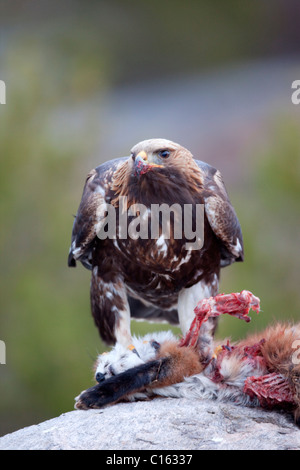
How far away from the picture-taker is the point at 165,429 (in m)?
1.75

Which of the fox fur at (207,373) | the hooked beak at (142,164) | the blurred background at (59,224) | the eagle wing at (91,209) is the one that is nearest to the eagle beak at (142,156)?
the hooked beak at (142,164)

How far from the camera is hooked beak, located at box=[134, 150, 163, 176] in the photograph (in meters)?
2.43

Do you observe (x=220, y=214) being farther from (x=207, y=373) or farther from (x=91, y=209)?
(x=207, y=373)

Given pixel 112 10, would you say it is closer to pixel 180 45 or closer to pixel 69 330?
pixel 180 45

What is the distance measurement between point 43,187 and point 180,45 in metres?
6.93

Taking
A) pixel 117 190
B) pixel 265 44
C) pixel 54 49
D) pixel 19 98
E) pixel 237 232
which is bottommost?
pixel 237 232

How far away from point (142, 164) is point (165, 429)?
1021 mm

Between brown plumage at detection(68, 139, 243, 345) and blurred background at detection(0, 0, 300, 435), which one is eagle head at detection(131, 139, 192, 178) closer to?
brown plumage at detection(68, 139, 243, 345)

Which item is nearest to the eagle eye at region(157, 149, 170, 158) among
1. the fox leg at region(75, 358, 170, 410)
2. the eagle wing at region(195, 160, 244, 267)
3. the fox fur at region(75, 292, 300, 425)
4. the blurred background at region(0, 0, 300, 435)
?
the eagle wing at region(195, 160, 244, 267)

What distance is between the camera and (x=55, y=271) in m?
4.87

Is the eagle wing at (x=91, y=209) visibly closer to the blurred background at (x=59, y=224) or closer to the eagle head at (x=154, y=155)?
the eagle head at (x=154, y=155)

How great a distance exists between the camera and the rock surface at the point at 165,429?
1.70 m

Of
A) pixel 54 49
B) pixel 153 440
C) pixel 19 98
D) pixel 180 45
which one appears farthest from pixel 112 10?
pixel 153 440

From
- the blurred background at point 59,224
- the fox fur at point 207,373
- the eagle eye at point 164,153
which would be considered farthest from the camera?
the blurred background at point 59,224
